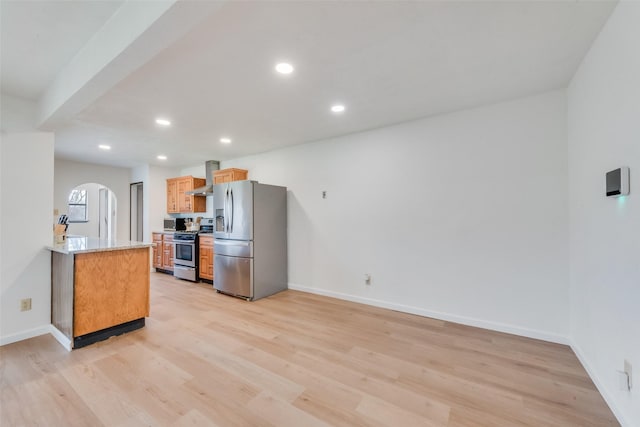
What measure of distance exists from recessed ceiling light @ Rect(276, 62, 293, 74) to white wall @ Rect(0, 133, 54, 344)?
111 inches

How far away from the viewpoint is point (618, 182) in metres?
1.55

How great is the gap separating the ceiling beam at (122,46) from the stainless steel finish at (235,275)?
8.62 feet

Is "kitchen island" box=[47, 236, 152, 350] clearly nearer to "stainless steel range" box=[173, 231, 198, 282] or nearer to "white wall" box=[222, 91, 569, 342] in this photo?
"stainless steel range" box=[173, 231, 198, 282]

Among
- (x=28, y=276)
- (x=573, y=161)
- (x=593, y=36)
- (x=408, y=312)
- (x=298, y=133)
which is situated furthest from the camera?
(x=298, y=133)

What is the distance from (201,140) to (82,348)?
301cm

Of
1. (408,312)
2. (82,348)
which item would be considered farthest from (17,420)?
(408,312)

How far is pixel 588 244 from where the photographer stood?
82.4 inches

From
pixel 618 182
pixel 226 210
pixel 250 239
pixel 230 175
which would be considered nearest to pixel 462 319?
pixel 618 182

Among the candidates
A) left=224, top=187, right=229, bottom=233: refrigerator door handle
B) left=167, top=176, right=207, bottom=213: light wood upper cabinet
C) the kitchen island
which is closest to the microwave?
left=167, top=176, right=207, bottom=213: light wood upper cabinet

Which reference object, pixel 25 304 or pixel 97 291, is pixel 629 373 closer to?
pixel 97 291

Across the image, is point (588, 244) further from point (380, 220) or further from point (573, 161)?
point (380, 220)

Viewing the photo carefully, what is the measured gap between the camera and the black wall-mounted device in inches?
59.4

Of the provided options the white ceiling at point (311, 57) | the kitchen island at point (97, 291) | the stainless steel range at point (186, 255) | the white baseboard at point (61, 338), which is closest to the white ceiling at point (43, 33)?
the white ceiling at point (311, 57)

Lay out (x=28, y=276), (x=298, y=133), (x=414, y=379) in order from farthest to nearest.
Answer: (x=298, y=133) → (x=28, y=276) → (x=414, y=379)
